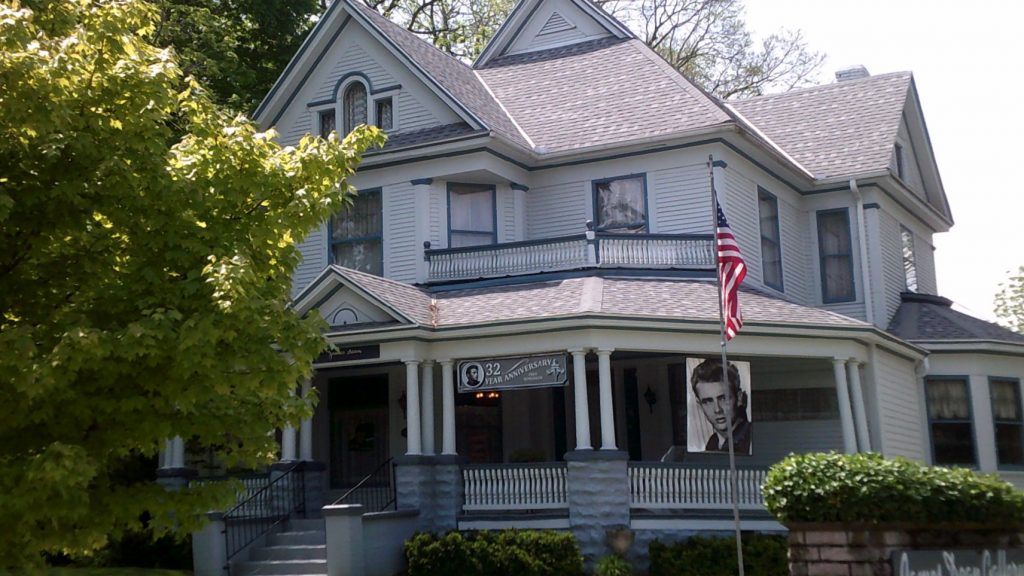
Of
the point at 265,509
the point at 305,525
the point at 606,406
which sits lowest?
the point at 305,525

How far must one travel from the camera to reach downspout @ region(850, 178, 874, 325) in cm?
2539

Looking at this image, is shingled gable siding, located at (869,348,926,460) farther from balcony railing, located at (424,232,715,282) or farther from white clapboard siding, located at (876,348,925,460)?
balcony railing, located at (424,232,715,282)

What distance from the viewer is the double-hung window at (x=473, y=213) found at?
78.3ft

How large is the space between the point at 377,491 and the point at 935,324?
12.6 m

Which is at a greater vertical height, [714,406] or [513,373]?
[513,373]

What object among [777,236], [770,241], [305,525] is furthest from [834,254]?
[305,525]

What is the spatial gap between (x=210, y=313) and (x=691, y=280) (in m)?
12.6

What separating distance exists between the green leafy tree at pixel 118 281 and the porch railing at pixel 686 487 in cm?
862

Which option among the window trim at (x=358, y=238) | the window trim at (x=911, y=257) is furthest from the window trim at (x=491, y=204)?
the window trim at (x=911, y=257)

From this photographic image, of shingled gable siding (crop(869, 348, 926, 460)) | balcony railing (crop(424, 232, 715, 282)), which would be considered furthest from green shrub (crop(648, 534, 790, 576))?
balcony railing (crop(424, 232, 715, 282))

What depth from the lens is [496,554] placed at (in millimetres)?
18531

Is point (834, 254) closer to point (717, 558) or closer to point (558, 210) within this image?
point (558, 210)

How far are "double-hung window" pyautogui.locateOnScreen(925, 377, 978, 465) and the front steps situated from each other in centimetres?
1263

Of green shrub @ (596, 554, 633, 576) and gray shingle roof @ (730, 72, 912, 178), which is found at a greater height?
gray shingle roof @ (730, 72, 912, 178)
